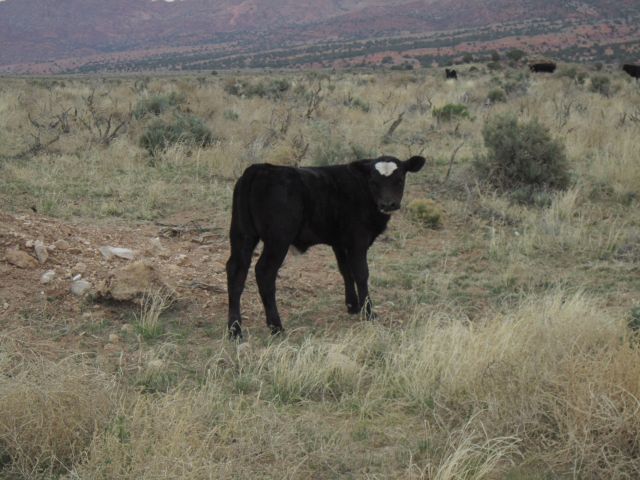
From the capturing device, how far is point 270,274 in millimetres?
5930

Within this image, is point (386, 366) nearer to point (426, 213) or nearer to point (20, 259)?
point (20, 259)

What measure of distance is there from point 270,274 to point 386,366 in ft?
4.57

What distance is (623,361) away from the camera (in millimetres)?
4219

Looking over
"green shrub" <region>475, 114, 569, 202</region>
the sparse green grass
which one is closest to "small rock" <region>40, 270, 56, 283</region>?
the sparse green grass

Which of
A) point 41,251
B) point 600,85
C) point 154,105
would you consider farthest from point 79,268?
point 600,85

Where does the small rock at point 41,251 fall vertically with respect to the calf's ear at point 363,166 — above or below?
below

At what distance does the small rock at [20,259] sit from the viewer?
680 cm

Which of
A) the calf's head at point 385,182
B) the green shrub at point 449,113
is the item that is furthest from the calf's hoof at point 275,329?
the green shrub at point 449,113

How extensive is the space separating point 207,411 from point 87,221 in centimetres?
548

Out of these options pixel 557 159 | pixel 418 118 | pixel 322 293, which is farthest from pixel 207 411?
pixel 418 118

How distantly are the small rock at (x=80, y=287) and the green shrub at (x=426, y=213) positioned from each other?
4.44m

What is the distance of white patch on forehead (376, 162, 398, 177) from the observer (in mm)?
6180

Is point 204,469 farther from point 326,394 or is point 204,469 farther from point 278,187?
point 278,187

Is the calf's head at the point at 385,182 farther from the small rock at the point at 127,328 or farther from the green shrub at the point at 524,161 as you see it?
the green shrub at the point at 524,161
